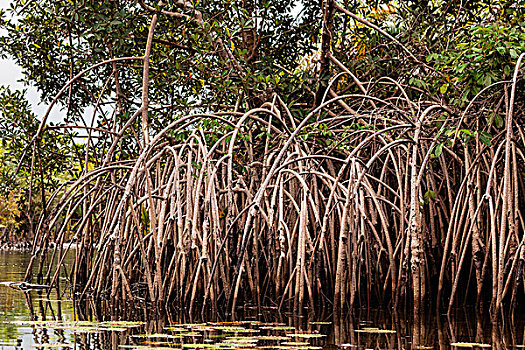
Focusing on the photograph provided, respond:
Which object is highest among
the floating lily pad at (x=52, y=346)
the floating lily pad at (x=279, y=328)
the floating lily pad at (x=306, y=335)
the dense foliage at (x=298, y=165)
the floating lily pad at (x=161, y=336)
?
the dense foliage at (x=298, y=165)

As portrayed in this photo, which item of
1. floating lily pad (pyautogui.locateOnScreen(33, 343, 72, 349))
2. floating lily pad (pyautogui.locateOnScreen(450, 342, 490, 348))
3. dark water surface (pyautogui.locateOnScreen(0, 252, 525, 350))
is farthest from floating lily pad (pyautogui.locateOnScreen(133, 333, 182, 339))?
floating lily pad (pyautogui.locateOnScreen(450, 342, 490, 348))

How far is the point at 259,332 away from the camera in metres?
3.47

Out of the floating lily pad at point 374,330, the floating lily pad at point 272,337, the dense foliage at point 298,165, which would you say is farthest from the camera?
the dense foliage at point 298,165

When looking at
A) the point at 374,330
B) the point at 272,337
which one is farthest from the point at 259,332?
the point at 374,330

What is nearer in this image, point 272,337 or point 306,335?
point 272,337

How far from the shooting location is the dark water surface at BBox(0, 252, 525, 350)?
311cm

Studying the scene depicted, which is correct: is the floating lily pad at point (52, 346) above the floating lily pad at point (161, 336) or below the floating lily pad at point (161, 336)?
below

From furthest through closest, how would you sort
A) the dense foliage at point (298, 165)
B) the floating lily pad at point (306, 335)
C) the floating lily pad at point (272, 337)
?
the dense foliage at point (298, 165) < the floating lily pad at point (306, 335) < the floating lily pad at point (272, 337)

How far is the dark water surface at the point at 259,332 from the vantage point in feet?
10.2

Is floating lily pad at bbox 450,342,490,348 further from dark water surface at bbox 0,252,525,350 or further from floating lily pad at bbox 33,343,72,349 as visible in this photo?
floating lily pad at bbox 33,343,72,349

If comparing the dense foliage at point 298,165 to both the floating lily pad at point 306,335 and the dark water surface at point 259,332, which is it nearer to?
the dark water surface at point 259,332

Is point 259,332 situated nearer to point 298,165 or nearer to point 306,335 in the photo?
point 306,335

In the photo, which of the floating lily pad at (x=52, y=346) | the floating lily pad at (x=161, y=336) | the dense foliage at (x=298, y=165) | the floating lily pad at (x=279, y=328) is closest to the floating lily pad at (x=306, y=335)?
the floating lily pad at (x=279, y=328)

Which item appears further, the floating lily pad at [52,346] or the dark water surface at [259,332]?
the dark water surface at [259,332]
